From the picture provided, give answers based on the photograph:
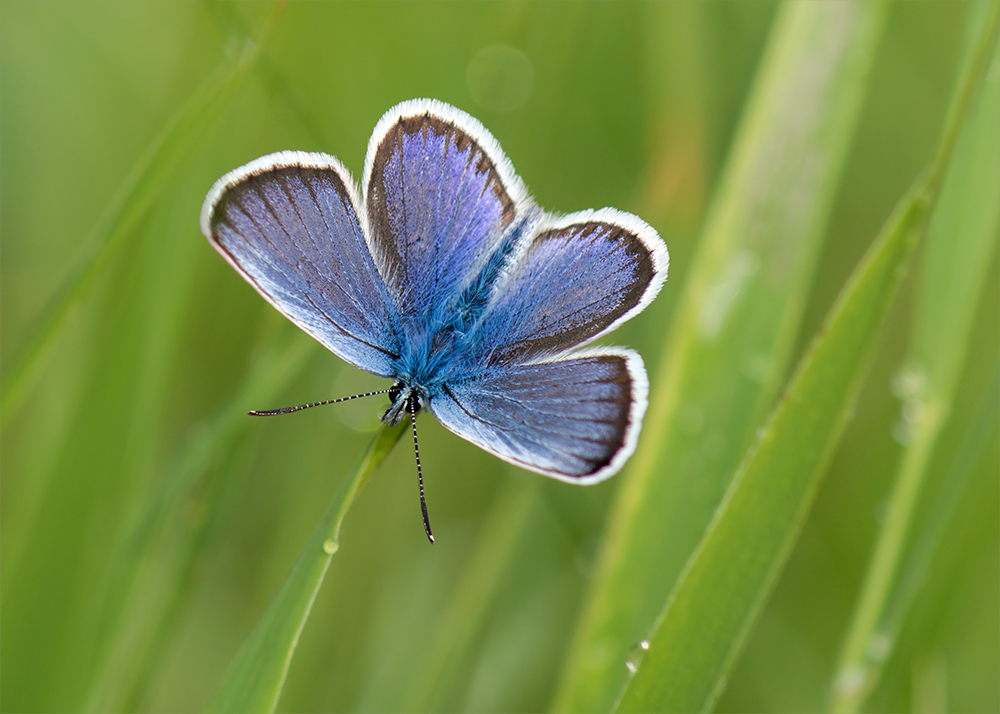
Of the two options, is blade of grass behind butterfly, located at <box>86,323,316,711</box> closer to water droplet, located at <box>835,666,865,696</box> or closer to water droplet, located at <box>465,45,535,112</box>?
water droplet, located at <box>465,45,535,112</box>

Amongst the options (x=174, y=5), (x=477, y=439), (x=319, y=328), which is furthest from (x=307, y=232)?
(x=174, y=5)

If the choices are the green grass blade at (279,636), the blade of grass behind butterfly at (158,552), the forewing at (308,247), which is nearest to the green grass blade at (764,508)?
the green grass blade at (279,636)

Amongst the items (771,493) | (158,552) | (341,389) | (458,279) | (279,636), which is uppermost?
(458,279)

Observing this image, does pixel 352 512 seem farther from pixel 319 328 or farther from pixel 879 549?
pixel 879 549

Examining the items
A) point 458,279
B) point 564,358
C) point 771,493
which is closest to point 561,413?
point 564,358

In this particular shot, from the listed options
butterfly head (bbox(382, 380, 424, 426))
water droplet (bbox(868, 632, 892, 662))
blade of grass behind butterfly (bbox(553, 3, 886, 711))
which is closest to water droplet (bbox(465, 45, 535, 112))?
blade of grass behind butterfly (bbox(553, 3, 886, 711))

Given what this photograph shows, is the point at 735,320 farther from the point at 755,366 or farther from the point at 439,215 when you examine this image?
the point at 439,215
